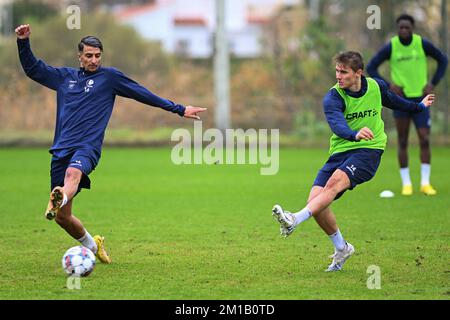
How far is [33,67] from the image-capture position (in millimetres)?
9344

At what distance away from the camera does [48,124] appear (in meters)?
30.1

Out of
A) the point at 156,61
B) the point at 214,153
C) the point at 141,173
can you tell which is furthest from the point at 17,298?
the point at 156,61

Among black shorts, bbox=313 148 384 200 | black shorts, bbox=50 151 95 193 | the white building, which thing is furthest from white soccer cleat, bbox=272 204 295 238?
the white building

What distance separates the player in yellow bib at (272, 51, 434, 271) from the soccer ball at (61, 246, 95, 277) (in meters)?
2.09

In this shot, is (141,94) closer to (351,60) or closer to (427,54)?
(351,60)

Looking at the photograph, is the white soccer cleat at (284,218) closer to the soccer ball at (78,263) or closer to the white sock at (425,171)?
the soccer ball at (78,263)

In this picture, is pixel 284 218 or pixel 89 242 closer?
pixel 284 218

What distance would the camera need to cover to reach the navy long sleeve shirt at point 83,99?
9.05 meters

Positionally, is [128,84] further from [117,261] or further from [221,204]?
[221,204]


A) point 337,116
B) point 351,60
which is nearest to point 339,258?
point 337,116

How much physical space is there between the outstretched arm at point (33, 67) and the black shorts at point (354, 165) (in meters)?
2.80

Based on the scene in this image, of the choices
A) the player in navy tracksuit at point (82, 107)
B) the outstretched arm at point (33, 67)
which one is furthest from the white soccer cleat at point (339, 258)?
the outstretched arm at point (33, 67)

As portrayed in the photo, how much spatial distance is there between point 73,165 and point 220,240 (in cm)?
261

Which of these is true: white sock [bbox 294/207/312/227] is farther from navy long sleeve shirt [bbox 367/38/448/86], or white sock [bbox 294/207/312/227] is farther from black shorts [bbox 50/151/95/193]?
navy long sleeve shirt [bbox 367/38/448/86]
